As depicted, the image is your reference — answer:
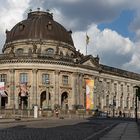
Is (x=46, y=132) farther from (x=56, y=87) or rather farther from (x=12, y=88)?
(x=56, y=87)

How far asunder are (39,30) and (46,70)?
489 inches

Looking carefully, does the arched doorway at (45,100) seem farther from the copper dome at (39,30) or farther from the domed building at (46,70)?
the copper dome at (39,30)

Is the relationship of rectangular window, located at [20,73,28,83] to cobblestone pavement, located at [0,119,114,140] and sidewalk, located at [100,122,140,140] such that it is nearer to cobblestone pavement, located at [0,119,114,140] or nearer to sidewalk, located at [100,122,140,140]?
cobblestone pavement, located at [0,119,114,140]

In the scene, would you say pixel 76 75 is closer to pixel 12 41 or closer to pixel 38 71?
pixel 38 71

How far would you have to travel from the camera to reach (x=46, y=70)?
312 feet

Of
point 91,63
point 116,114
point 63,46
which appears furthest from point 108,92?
point 63,46

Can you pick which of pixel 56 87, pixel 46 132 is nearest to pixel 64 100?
pixel 56 87

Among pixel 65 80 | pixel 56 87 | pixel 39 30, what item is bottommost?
pixel 56 87

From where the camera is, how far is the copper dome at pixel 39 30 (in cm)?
10212

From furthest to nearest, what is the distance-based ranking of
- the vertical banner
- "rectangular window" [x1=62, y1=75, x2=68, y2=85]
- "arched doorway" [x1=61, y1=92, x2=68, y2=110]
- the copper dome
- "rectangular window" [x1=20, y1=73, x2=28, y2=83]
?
the copper dome, the vertical banner, "arched doorway" [x1=61, y1=92, x2=68, y2=110], "rectangular window" [x1=62, y1=75, x2=68, y2=85], "rectangular window" [x1=20, y1=73, x2=28, y2=83]

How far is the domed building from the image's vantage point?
94.0 metres

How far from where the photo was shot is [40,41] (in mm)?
100312

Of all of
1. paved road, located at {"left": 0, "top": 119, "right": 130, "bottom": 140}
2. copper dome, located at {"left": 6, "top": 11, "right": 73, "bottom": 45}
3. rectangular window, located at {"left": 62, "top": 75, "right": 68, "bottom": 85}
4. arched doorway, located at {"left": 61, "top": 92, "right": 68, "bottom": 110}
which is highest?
copper dome, located at {"left": 6, "top": 11, "right": 73, "bottom": 45}

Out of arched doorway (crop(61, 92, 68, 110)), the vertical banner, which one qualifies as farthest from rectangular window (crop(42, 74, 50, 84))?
the vertical banner
